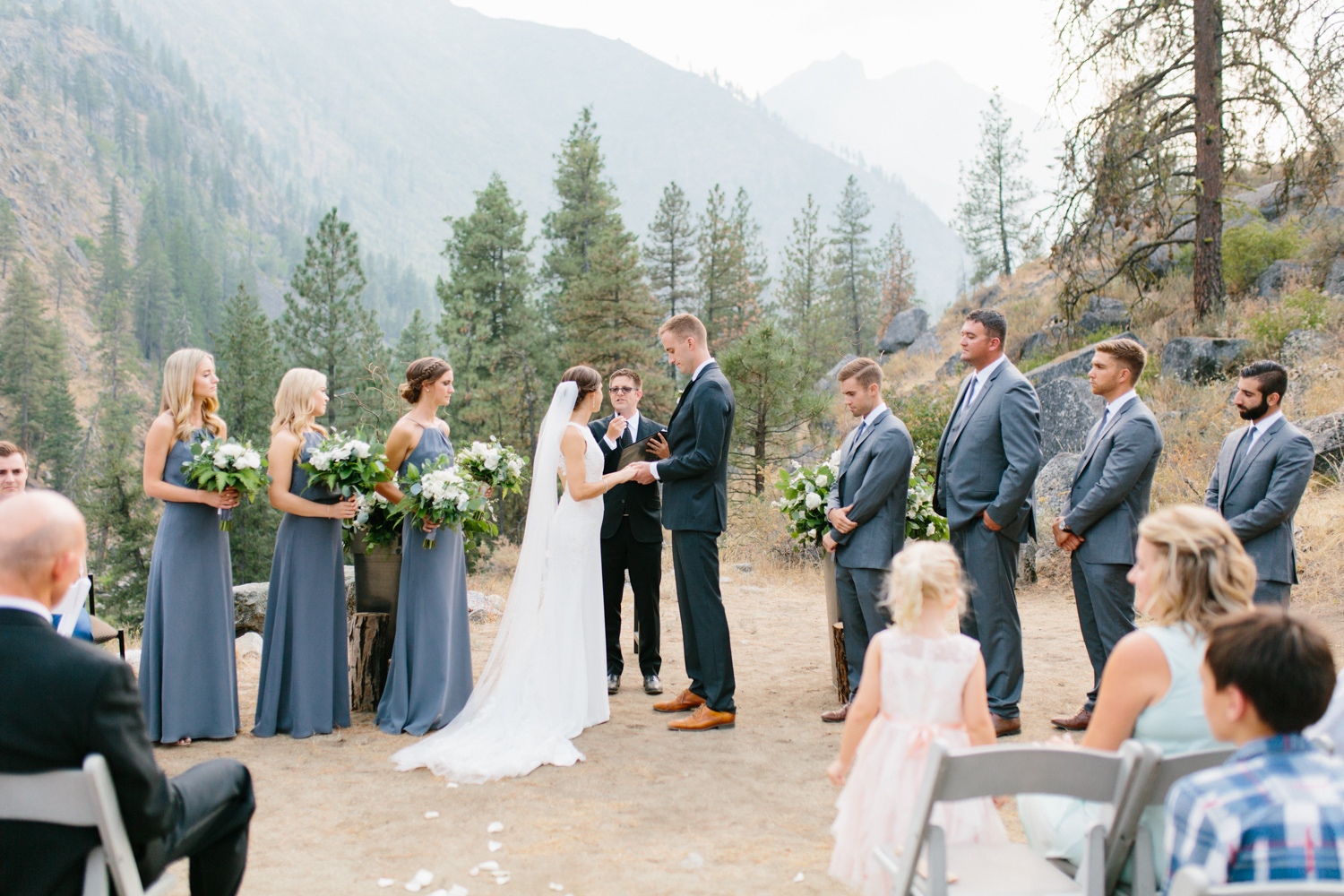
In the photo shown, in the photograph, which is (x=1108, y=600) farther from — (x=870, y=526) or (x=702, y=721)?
(x=702, y=721)

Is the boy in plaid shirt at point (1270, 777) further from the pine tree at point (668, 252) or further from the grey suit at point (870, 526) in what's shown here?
the pine tree at point (668, 252)

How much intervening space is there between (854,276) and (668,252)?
15.9 m

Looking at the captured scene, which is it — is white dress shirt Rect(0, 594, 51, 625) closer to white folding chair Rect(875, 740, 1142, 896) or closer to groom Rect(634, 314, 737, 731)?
white folding chair Rect(875, 740, 1142, 896)

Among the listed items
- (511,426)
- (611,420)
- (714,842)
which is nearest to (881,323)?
(511,426)

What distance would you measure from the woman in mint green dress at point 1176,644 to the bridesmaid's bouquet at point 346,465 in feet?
14.3

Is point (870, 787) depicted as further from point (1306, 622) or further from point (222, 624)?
point (222, 624)

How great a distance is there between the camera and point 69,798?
2.21 m

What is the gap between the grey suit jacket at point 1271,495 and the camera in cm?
486

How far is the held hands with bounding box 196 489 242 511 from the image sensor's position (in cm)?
528

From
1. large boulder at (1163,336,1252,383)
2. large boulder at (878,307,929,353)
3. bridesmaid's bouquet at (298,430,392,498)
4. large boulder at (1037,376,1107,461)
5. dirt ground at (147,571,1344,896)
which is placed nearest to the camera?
dirt ground at (147,571,1344,896)

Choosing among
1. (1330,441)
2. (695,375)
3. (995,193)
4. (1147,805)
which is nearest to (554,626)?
(695,375)

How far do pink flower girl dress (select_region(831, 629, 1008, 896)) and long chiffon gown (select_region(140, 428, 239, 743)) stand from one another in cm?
406

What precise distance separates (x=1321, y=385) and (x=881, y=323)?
3575 centimetres

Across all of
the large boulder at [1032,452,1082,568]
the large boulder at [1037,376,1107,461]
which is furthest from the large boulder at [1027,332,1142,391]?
Answer: the large boulder at [1032,452,1082,568]
